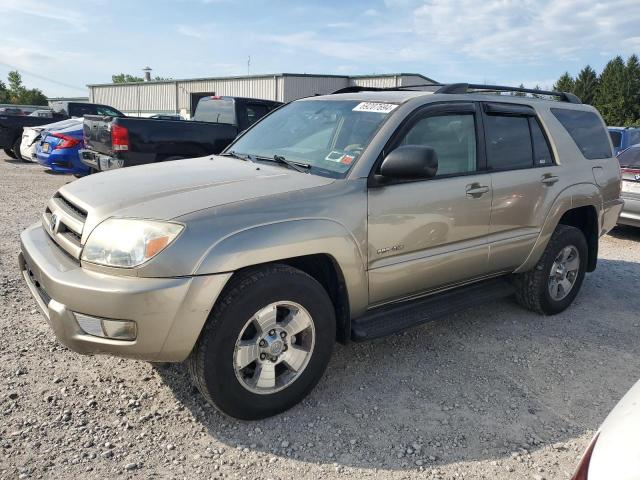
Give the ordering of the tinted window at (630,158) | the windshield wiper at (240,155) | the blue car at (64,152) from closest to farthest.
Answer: the windshield wiper at (240,155), the tinted window at (630,158), the blue car at (64,152)

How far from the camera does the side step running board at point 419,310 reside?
10.5 feet

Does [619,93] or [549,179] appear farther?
[619,93]

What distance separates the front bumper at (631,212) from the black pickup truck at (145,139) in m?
6.08

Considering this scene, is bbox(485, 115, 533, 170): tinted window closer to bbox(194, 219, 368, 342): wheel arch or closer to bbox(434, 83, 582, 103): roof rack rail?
bbox(434, 83, 582, 103): roof rack rail

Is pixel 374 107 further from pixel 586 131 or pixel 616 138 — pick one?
pixel 616 138

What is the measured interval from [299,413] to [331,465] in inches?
18.5

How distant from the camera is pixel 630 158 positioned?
7.98 m

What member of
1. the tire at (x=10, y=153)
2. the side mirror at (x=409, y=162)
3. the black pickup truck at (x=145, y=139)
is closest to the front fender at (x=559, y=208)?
the side mirror at (x=409, y=162)

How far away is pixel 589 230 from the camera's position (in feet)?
16.2

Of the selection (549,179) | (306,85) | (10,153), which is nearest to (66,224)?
(549,179)

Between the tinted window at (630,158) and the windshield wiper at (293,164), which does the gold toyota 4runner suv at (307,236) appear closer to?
the windshield wiper at (293,164)

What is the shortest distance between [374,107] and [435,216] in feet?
2.83

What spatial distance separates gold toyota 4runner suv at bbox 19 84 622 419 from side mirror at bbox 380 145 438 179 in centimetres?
1

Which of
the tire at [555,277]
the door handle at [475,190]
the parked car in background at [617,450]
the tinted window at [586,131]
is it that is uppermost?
the tinted window at [586,131]
